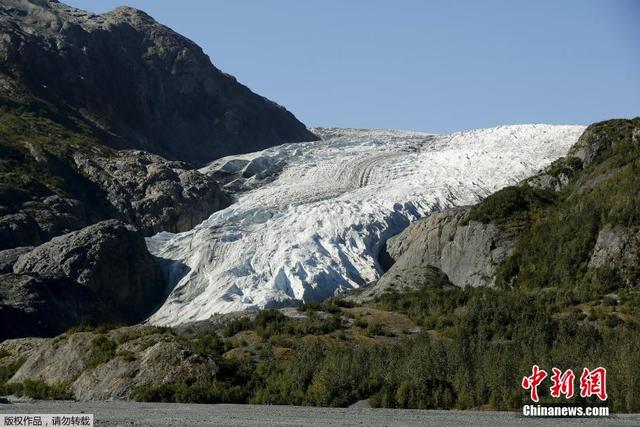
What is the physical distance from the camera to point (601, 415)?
26766 mm

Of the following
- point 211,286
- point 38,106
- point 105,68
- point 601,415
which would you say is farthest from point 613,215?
point 105,68

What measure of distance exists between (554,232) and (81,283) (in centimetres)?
3335

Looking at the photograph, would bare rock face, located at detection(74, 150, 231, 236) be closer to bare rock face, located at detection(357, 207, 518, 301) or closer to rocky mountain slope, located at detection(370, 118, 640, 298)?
rocky mountain slope, located at detection(370, 118, 640, 298)

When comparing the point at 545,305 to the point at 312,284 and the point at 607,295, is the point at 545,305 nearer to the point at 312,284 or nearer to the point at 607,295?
the point at 607,295

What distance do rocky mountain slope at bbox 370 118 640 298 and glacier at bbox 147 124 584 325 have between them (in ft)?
34.7

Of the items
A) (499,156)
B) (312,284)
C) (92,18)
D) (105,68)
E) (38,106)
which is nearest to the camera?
(312,284)

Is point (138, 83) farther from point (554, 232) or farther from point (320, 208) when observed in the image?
point (554, 232)

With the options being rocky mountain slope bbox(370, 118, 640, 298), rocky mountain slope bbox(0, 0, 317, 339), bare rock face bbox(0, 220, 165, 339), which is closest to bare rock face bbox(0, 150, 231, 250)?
rocky mountain slope bbox(0, 0, 317, 339)

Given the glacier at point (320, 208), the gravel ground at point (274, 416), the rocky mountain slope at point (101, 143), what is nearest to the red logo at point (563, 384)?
the gravel ground at point (274, 416)

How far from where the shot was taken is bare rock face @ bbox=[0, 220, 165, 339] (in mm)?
62906

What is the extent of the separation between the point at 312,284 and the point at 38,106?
2132 inches

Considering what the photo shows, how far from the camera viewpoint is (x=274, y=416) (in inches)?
1052

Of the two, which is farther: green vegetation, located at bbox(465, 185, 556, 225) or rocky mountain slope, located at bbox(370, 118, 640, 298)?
green vegetation, located at bbox(465, 185, 556, 225)

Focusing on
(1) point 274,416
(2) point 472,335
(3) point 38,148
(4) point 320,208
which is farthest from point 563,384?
(3) point 38,148
